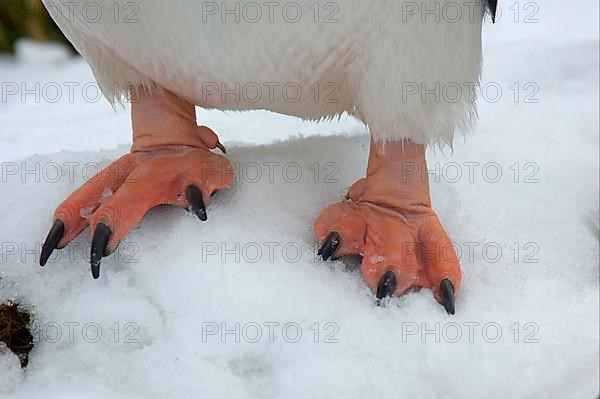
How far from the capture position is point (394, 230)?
95cm

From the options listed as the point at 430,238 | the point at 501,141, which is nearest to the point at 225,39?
the point at 430,238

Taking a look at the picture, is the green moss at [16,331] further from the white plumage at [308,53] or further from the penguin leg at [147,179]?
the white plumage at [308,53]

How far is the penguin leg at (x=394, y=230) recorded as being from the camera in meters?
0.89

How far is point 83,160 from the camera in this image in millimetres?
1091

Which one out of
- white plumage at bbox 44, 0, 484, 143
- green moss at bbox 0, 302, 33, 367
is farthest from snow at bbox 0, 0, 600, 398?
white plumage at bbox 44, 0, 484, 143

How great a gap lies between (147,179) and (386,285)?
0.98 ft

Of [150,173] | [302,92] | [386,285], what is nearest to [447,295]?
[386,285]

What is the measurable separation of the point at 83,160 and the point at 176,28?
32 cm

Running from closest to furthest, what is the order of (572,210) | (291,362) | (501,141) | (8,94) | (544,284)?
(291,362) < (544,284) < (572,210) < (501,141) < (8,94)

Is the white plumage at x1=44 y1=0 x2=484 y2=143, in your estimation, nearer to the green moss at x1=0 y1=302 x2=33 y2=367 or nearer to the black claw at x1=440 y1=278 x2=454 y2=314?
the black claw at x1=440 y1=278 x2=454 y2=314

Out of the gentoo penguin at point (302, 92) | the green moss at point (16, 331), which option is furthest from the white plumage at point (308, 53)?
the green moss at point (16, 331)

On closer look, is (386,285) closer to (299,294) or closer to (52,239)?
(299,294)

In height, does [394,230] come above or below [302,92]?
below

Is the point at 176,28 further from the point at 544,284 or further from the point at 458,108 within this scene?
the point at 544,284
